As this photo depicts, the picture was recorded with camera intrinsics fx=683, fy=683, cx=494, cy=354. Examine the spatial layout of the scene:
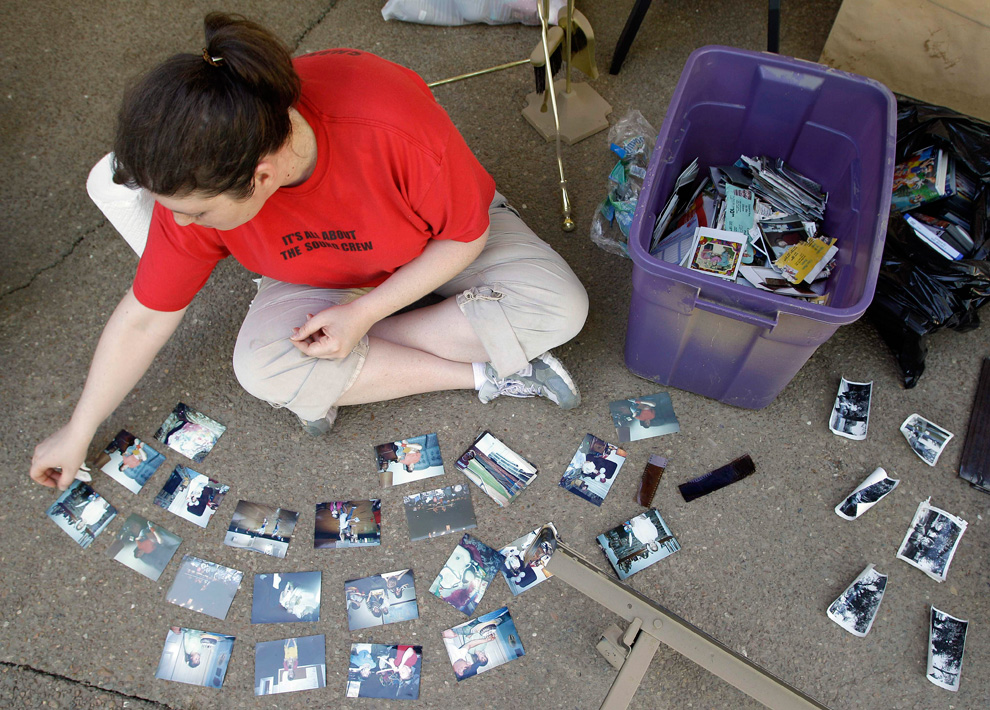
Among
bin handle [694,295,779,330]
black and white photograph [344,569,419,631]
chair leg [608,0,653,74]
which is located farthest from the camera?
chair leg [608,0,653,74]

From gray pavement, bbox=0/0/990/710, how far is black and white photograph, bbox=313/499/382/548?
0.03 metres

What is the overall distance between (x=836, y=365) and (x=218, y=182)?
5.68ft

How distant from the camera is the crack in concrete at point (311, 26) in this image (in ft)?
8.95

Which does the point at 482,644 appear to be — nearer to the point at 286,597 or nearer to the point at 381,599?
the point at 381,599

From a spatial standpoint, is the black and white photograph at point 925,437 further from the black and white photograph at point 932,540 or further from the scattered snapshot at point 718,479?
the scattered snapshot at point 718,479

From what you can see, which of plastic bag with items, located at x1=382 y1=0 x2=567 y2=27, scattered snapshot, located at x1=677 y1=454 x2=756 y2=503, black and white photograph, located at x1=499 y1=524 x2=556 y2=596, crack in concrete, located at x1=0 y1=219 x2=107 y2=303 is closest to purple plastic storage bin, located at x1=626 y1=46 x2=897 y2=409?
scattered snapshot, located at x1=677 y1=454 x2=756 y2=503

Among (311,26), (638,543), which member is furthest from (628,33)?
(638,543)

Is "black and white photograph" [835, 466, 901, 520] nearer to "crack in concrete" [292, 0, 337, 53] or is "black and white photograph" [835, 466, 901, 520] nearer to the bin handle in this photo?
the bin handle

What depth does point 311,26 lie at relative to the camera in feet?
9.09

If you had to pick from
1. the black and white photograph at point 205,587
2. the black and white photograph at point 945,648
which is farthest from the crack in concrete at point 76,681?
the black and white photograph at point 945,648

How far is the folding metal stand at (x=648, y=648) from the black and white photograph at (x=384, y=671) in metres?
0.53

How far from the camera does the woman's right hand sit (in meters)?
1.81

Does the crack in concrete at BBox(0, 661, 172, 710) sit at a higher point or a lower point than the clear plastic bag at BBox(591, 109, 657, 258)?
lower

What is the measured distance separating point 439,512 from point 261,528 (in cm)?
49
